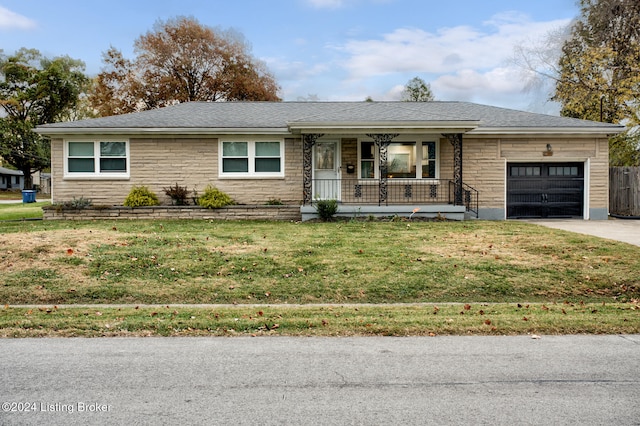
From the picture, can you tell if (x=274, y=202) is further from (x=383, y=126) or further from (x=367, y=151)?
(x=383, y=126)

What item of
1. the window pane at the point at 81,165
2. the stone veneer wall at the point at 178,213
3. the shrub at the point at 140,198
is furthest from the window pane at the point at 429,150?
the window pane at the point at 81,165

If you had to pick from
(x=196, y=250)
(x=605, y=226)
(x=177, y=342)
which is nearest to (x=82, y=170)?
(x=196, y=250)

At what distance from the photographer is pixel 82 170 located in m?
17.4

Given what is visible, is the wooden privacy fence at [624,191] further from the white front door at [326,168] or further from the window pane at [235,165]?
the window pane at [235,165]

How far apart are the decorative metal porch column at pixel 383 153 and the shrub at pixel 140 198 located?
316 inches

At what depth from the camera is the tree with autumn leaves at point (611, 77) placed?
2503 cm

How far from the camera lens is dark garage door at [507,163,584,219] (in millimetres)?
17984

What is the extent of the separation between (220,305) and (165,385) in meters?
3.31

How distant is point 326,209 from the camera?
15305 mm

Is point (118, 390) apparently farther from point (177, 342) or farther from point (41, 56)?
point (41, 56)

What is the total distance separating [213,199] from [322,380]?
43.7ft

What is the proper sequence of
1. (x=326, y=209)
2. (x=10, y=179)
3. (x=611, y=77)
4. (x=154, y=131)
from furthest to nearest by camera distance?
1. (x=10, y=179)
2. (x=611, y=77)
3. (x=154, y=131)
4. (x=326, y=209)

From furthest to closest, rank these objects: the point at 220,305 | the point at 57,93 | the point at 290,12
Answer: the point at 57,93
the point at 290,12
the point at 220,305

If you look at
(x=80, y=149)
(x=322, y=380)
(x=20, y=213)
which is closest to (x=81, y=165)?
(x=80, y=149)
